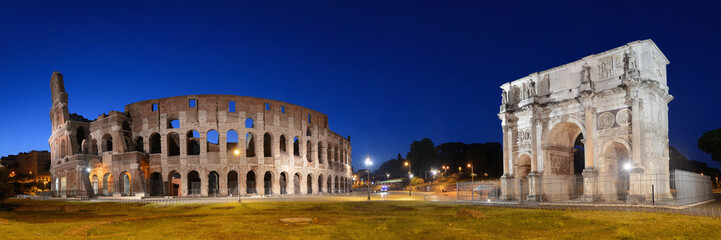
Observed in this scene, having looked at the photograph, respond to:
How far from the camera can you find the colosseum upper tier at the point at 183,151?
162 ft

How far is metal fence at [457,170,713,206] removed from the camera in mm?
25047

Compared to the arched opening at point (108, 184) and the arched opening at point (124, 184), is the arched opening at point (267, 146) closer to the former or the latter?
the arched opening at point (124, 184)

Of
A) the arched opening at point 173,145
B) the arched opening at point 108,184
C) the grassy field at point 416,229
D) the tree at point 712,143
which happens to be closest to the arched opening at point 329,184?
the arched opening at point 173,145

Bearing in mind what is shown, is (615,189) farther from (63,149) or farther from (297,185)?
(63,149)

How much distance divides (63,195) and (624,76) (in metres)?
58.5

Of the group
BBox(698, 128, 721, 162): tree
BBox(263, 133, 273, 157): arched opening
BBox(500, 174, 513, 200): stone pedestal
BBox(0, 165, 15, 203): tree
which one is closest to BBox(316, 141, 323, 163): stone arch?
BBox(263, 133, 273, 157): arched opening

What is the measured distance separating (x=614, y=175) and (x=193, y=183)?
4018cm

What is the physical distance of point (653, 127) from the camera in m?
26.4

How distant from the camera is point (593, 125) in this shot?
28.7 m

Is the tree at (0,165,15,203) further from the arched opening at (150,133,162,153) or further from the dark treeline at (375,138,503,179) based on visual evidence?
the dark treeline at (375,138,503,179)

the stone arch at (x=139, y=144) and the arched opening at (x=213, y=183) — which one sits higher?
the stone arch at (x=139, y=144)

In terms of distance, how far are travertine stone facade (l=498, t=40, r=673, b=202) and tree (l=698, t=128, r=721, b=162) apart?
31.0m

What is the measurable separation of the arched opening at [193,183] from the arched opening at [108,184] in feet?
27.7

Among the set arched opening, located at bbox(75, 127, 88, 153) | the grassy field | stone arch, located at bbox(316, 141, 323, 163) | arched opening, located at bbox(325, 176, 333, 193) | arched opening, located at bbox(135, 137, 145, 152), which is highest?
arched opening, located at bbox(75, 127, 88, 153)
